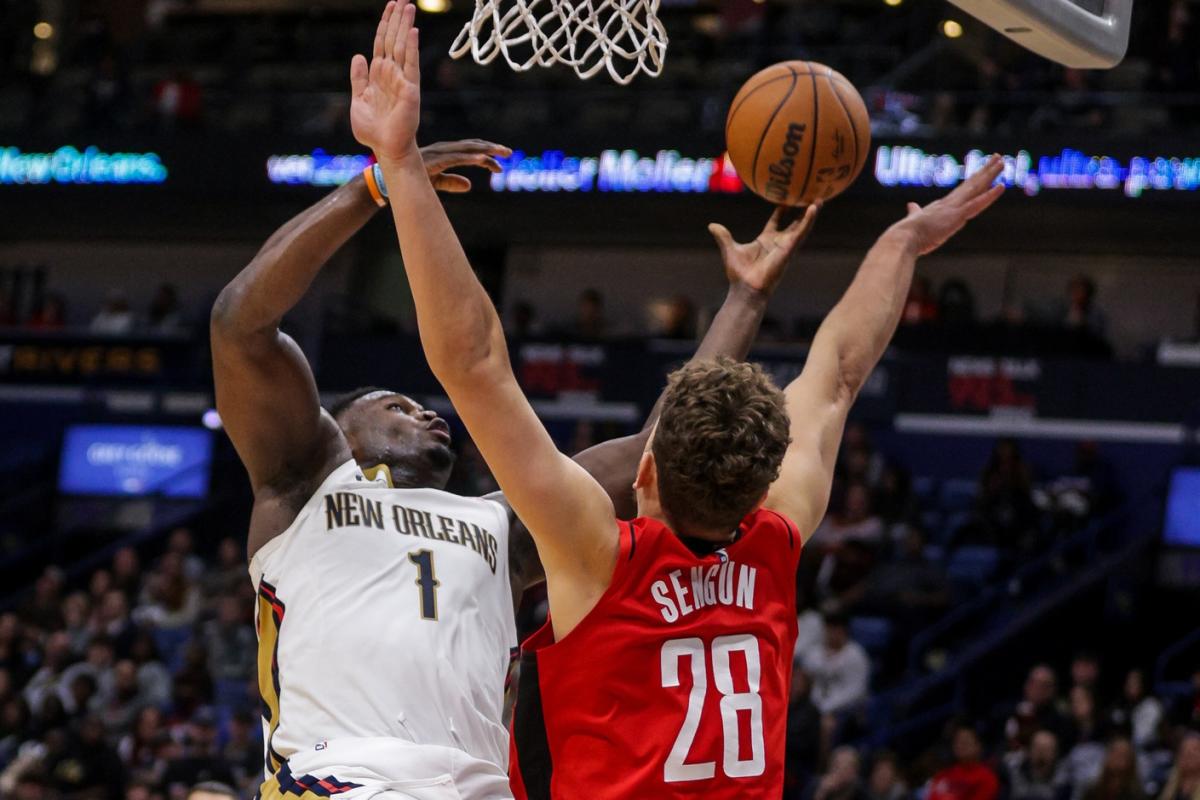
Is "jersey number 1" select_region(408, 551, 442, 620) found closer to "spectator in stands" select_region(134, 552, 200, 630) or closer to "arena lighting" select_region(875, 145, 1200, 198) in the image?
"spectator in stands" select_region(134, 552, 200, 630)

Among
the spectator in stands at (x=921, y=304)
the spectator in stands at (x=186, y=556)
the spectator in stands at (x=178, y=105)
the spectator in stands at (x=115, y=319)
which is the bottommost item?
the spectator in stands at (x=186, y=556)

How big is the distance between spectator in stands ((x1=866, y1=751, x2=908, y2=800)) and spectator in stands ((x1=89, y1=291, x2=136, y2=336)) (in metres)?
11.1

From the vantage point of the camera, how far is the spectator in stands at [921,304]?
15461mm

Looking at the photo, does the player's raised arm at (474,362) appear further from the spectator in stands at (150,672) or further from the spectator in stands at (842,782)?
the spectator in stands at (150,672)

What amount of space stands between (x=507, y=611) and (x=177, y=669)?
33.7ft

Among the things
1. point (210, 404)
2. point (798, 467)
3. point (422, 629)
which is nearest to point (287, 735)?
point (422, 629)

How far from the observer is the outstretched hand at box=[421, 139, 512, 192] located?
137 inches

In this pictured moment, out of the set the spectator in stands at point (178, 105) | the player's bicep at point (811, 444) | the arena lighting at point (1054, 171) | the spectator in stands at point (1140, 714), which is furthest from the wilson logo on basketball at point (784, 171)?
the spectator in stands at point (178, 105)

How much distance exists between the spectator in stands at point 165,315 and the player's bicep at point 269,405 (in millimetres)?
14865

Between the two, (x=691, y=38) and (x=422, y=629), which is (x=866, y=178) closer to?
(x=691, y=38)

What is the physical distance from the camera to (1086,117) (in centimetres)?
1466

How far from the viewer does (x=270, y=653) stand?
3666 mm

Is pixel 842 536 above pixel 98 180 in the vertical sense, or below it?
below

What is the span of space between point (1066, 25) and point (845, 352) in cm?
109
